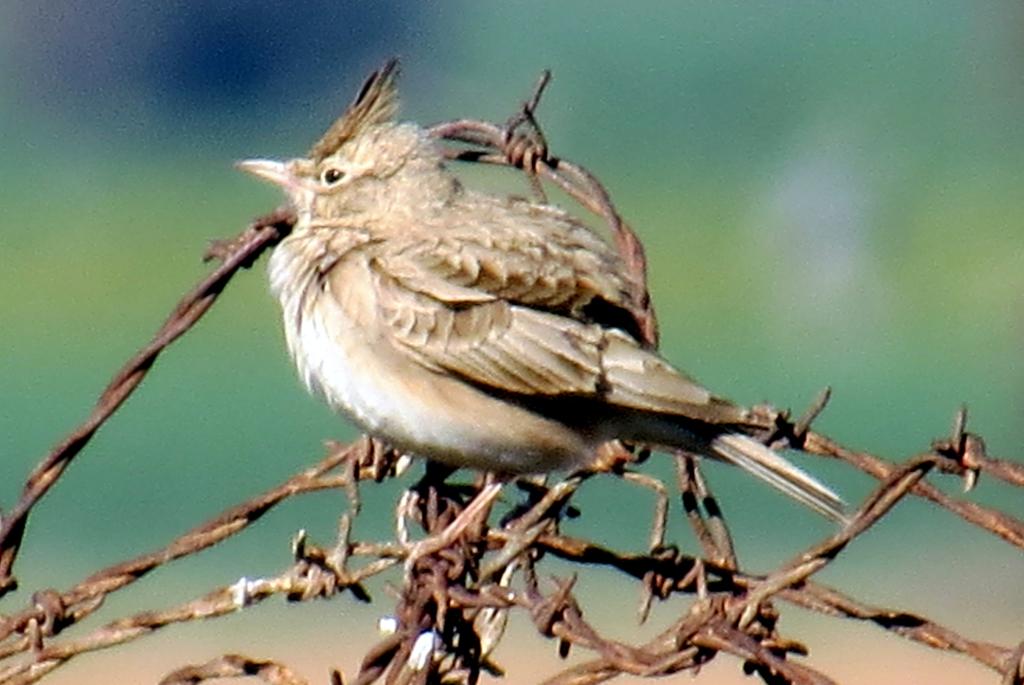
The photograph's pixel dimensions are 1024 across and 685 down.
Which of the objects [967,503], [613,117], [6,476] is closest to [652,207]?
[613,117]

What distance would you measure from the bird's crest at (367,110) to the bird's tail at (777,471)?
4.38 feet

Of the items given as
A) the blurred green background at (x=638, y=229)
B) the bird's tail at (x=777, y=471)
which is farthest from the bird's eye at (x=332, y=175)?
the blurred green background at (x=638, y=229)

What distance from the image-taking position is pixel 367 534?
1404 centimetres

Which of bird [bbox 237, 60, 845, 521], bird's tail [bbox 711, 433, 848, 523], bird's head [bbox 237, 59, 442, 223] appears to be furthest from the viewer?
bird's head [bbox 237, 59, 442, 223]

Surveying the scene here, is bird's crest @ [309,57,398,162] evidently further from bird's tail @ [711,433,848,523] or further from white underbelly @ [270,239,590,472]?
bird's tail @ [711,433,848,523]

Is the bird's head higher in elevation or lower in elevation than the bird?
higher

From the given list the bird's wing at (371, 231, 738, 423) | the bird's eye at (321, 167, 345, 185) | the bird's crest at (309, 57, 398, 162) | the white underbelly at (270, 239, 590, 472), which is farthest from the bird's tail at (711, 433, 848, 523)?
the bird's eye at (321, 167, 345, 185)

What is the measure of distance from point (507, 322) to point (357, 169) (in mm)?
957

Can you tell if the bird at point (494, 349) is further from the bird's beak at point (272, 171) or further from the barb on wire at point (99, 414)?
the barb on wire at point (99, 414)

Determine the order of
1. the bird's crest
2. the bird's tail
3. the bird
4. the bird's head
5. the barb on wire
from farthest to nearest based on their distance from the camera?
1. the bird's head
2. the bird's crest
3. the bird
4. the bird's tail
5. the barb on wire

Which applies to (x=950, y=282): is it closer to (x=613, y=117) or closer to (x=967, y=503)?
(x=613, y=117)

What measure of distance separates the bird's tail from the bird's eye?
60.5 inches

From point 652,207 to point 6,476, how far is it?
11.9 metres

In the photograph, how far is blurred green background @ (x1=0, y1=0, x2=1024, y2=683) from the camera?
15867 millimetres
